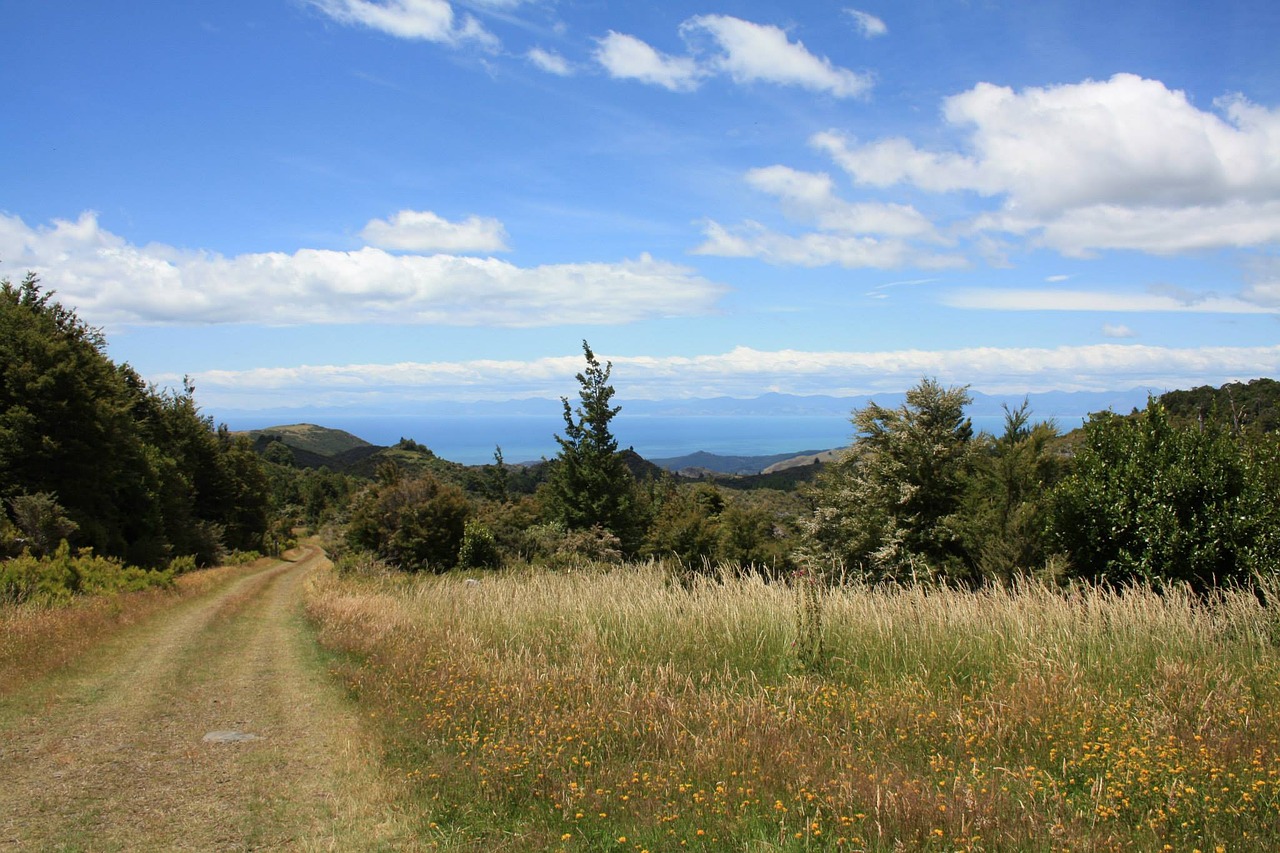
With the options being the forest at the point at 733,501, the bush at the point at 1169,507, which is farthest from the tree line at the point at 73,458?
the bush at the point at 1169,507

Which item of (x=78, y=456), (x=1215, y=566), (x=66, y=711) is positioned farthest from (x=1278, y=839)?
(x=78, y=456)

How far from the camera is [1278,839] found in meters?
3.54

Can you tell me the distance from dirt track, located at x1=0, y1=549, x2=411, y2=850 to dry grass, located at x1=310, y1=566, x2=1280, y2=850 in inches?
22.4

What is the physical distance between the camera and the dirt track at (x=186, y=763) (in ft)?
16.1

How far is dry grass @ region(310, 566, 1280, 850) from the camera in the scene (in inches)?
156

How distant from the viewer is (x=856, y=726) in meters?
5.46

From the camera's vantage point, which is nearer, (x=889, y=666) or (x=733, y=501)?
(x=889, y=666)

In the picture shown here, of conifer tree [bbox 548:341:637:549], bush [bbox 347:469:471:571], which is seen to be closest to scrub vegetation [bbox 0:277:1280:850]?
bush [bbox 347:469:471:571]

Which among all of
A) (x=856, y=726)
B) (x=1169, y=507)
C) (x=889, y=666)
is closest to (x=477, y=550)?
(x=1169, y=507)

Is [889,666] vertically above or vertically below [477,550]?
above

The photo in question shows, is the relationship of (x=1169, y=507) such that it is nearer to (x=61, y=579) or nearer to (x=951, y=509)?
(x=951, y=509)

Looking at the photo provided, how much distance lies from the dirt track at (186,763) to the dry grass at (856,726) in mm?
570

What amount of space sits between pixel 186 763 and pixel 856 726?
5828 millimetres

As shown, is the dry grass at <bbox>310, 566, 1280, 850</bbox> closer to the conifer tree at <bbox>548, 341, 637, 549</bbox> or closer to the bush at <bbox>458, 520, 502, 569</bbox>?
the bush at <bbox>458, 520, 502, 569</bbox>
